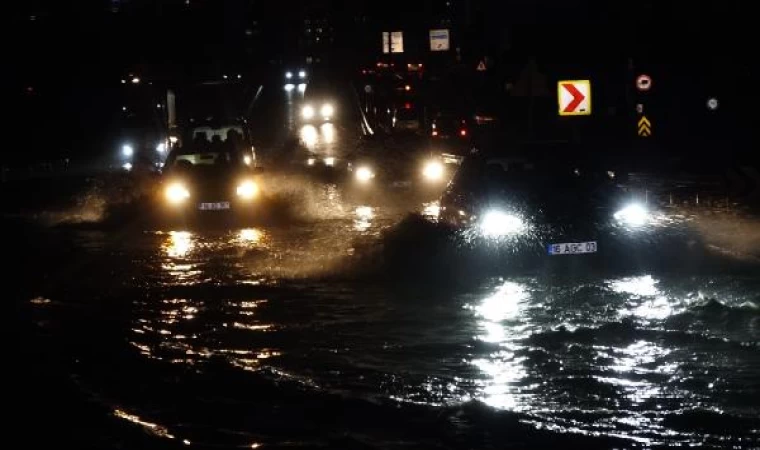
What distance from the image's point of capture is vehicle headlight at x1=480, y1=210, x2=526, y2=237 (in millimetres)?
14203

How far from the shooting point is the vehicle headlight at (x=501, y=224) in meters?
14.2

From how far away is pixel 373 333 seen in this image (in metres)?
11.5

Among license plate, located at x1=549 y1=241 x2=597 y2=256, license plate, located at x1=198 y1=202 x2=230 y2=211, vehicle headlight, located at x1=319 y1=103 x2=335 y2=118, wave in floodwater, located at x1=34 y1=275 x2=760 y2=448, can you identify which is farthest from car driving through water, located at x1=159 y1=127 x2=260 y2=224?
vehicle headlight, located at x1=319 y1=103 x2=335 y2=118

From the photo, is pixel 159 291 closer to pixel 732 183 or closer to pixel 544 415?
pixel 544 415

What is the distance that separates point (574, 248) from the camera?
14.0 meters

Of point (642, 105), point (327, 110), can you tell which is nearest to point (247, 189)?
point (642, 105)

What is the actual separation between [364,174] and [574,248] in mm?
17608

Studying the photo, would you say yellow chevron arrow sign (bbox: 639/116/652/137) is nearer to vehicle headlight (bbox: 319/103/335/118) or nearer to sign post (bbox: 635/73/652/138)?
sign post (bbox: 635/73/652/138)

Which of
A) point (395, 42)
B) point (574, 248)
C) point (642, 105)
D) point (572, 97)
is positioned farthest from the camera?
point (395, 42)

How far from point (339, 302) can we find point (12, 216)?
1443 cm

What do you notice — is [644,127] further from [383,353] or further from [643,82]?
[383,353]

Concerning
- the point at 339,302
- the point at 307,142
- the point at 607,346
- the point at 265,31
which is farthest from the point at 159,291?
the point at 265,31

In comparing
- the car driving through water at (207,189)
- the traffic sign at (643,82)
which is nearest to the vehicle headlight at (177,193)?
the car driving through water at (207,189)

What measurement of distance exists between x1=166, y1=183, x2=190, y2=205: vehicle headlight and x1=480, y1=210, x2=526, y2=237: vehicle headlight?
8.37 metres
